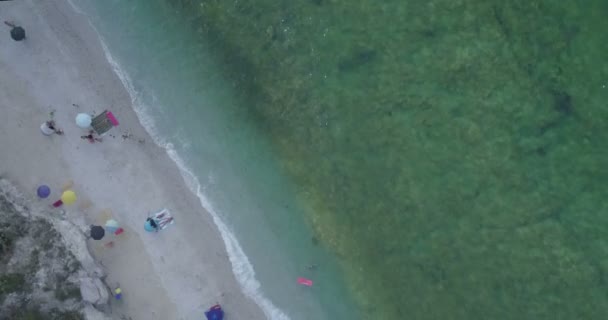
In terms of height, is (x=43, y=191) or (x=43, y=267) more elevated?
(x=43, y=191)

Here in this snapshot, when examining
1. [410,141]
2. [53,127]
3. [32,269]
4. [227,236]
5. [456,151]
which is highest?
[53,127]

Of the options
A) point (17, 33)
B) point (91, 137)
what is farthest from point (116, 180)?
point (17, 33)

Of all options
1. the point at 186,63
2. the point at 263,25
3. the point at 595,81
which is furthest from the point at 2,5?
the point at 595,81

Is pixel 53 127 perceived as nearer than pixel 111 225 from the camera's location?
No

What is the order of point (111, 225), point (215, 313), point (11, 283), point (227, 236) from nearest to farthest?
1. point (11, 283)
2. point (215, 313)
3. point (111, 225)
4. point (227, 236)

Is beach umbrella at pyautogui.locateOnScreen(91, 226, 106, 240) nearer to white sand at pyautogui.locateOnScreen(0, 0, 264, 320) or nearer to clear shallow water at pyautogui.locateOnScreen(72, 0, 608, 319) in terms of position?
white sand at pyautogui.locateOnScreen(0, 0, 264, 320)

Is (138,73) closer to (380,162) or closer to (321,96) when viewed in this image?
(321,96)

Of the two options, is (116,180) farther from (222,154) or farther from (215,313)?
(215,313)
